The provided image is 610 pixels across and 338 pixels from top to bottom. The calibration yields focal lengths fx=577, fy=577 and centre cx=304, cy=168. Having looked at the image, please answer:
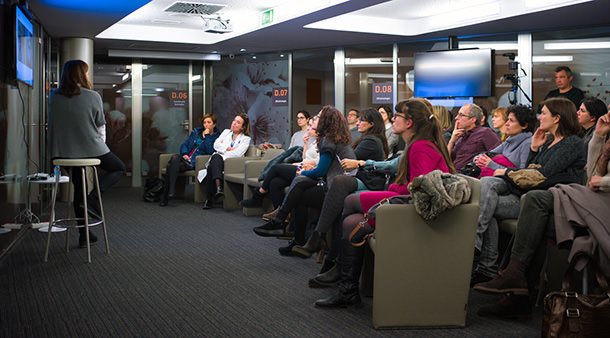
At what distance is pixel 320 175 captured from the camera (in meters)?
4.70

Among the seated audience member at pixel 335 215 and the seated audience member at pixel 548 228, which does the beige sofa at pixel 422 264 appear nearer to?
the seated audience member at pixel 548 228

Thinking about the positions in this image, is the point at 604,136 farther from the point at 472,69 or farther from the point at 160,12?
the point at 160,12

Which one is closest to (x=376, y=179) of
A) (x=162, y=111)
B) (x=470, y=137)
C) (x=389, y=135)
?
(x=470, y=137)

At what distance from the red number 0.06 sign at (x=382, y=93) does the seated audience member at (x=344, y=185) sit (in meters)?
4.05

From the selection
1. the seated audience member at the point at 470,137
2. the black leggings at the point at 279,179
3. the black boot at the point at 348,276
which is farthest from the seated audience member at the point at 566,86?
the black boot at the point at 348,276

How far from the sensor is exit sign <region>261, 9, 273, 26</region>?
7.72 meters

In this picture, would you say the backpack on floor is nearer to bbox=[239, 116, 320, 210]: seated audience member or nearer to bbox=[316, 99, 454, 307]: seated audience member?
bbox=[239, 116, 320, 210]: seated audience member

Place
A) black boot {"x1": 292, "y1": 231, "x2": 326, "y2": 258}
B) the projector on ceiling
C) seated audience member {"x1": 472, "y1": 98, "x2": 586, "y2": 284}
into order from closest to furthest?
seated audience member {"x1": 472, "y1": 98, "x2": 586, "y2": 284}
black boot {"x1": 292, "y1": 231, "x2": 326, "y2": 258}
the projector on ceiling

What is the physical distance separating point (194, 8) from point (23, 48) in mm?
2916

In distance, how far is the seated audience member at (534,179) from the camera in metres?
3.68

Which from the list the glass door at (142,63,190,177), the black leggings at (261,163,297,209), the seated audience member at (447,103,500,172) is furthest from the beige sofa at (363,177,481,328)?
the glass door at (142,63,190,177)

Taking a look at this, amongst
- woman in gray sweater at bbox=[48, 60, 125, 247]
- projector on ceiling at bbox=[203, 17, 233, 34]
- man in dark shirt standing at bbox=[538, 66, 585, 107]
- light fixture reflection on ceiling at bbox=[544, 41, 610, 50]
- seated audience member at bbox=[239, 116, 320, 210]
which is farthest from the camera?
projector on ceiling at bbox=[203, 17, 233, 34]

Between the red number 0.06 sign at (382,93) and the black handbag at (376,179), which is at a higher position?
the red number 0.06 sign at (382,93)

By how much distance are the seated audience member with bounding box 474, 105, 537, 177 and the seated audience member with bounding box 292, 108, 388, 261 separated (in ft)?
2.97
